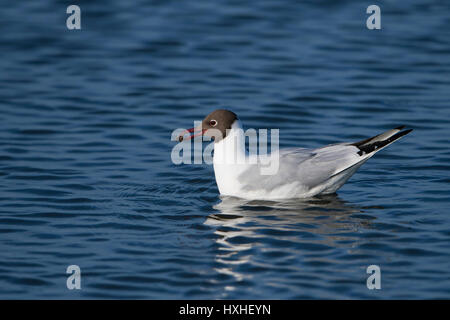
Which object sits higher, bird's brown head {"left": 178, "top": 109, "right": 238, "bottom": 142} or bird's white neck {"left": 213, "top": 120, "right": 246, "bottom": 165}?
bird's brown head {"left": 178, "top": 109, "right": 238, "bottom": 142}

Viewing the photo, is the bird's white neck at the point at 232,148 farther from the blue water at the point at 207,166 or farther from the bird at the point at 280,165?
the blue water at the point at 207,166

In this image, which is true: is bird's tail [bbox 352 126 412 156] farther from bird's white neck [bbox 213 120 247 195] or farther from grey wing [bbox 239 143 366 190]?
bird's white neck [bbox 213 120 247 195]

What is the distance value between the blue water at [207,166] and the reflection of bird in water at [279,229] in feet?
0.08

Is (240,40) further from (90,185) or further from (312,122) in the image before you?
(90,185)

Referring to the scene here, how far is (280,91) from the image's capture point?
560 inches

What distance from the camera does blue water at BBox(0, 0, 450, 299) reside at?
7.68 metres

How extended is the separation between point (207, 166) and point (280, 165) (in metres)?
1.90

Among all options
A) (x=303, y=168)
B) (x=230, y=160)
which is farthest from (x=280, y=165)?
(x=230, y=160)

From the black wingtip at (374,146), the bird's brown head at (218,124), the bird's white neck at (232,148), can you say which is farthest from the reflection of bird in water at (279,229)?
the bird's brown head at (218,124)

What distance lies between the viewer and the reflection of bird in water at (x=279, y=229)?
7922 mm

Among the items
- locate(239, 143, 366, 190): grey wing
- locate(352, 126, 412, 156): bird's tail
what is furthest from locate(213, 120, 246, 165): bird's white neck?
locate(352, 126, 412, 156): bird's tail

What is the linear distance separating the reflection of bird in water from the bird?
0.13 meters

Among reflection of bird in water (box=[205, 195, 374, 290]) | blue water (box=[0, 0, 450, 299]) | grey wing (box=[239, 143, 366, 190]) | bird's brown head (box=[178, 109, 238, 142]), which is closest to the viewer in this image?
blue water (box=[0, 0, 450, 299])
